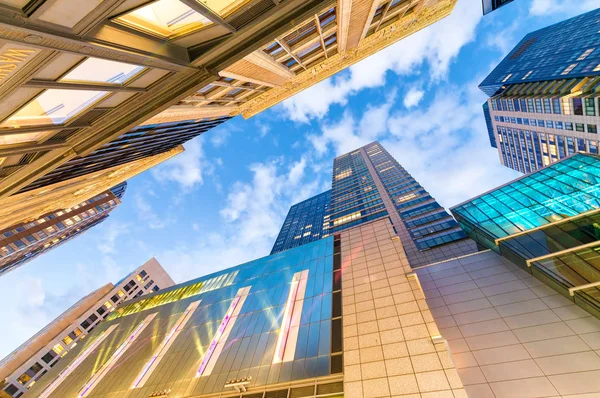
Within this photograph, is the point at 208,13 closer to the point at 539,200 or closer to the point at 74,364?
the point at 539,200

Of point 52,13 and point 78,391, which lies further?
point 78,391

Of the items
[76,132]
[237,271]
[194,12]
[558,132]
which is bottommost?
[558,132]

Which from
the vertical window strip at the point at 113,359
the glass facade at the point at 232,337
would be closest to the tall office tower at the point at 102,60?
the glass facade at the point at 232,337

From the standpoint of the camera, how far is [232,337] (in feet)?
66.8

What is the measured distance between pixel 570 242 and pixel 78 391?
44.5m

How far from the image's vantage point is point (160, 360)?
70.1ft

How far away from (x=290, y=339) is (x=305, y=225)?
8486 cm

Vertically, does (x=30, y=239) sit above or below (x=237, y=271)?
above

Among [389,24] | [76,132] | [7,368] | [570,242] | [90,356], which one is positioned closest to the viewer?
[76,132]

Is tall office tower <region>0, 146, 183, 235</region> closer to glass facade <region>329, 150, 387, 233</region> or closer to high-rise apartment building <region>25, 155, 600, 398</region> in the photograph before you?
high-rise apartment building <region>25, 155, 600, 398</region>

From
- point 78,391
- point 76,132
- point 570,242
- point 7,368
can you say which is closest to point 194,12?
point 76,132

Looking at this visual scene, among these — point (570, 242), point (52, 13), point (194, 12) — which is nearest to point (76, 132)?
point (52, 13)

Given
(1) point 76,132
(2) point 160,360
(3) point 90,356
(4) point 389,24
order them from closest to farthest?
(1) point 76,132 < (2) point 160,360 < (4) point 389,24 < (3) point 90,356

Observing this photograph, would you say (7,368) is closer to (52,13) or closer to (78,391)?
(78,391)
